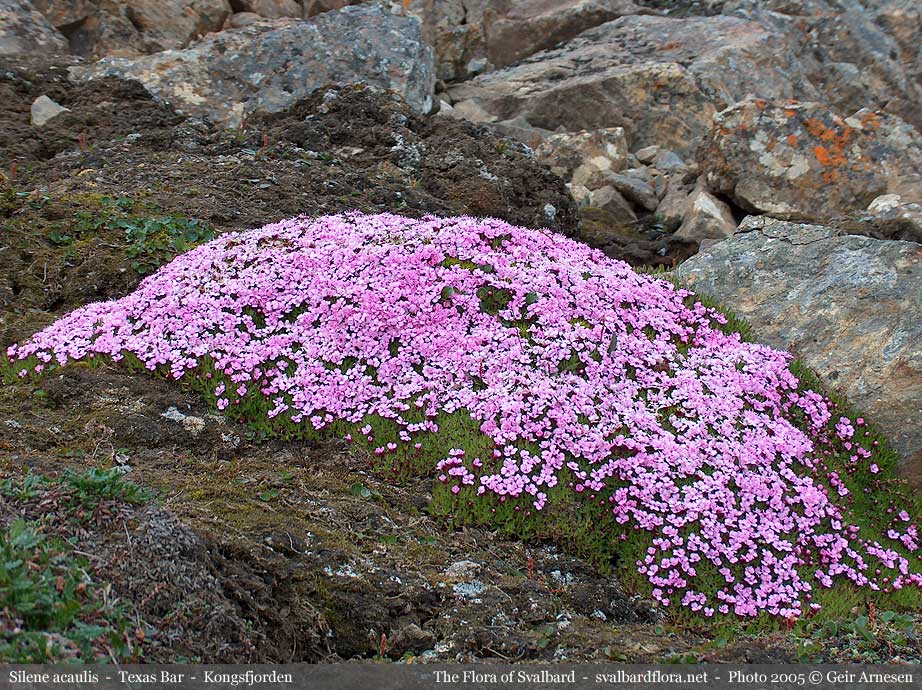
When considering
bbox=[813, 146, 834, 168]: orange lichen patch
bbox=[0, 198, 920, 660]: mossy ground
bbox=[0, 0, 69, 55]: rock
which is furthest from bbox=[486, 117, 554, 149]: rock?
bbox=[0, 198, 920, 660]: mossy ground

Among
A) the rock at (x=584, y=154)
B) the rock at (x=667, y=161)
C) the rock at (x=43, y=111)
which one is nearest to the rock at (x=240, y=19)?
the rock at (x=43, y=111)

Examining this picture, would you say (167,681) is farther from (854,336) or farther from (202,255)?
(854,336)

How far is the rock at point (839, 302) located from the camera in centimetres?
786

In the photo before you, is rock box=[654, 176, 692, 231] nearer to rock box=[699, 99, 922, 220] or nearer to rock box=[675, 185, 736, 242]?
rock box=[675, 185, 736, 242]

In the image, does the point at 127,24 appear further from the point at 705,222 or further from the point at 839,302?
the point at 839,302

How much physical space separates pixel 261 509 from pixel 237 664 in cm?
160

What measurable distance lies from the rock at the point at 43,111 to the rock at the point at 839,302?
943 centimetres

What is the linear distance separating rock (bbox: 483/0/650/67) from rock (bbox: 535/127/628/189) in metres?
7.21

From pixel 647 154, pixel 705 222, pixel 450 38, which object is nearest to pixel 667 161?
pixel 647 154

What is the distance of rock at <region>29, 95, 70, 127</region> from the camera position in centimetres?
1302

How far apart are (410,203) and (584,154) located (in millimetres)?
5854

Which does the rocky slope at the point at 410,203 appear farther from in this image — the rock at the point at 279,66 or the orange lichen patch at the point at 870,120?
the orange lichen patch at the point at 870,120

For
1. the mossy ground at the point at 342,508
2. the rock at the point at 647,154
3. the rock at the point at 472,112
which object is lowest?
the rock at the point at 647,154

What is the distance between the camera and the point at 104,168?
1171cm
